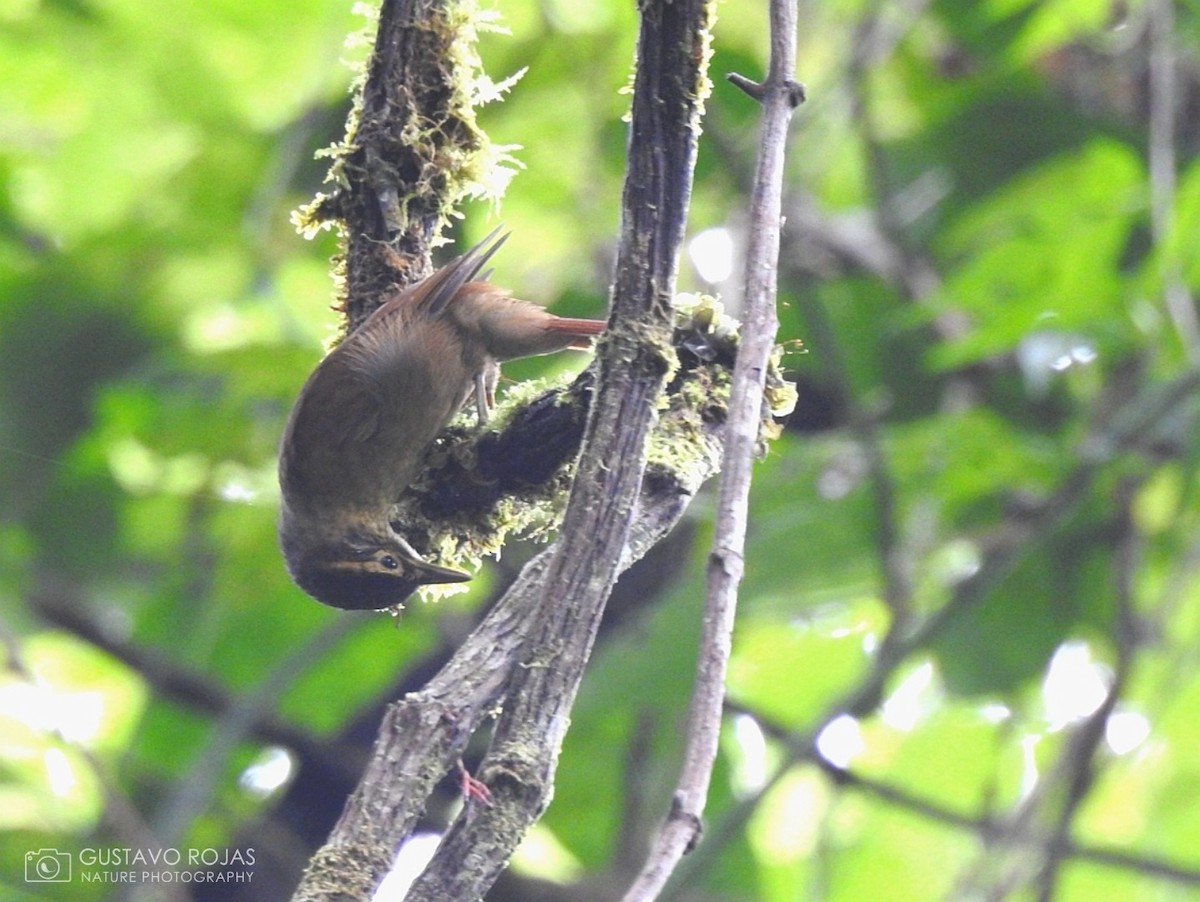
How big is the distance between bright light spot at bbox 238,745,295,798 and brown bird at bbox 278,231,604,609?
8.14ft

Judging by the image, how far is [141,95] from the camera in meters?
6.19

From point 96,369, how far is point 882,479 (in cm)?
321

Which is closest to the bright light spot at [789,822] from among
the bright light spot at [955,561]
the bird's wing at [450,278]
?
the bright light spot at [955,561]

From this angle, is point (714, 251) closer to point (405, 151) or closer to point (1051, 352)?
point (1051, 352)

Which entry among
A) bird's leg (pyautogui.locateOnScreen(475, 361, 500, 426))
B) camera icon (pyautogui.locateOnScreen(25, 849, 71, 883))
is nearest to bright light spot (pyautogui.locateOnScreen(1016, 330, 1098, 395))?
bird's leg (pyautogui.locateOnScreen(475, 361, 500, 426))

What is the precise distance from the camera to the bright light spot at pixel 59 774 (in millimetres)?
5242

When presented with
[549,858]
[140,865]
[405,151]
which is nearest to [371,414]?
[405,151]

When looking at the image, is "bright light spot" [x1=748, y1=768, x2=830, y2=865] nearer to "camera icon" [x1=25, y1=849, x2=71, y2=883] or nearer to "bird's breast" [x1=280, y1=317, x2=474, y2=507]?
"camera icon" [x1=25, y1=849, x2=71, y2=883]

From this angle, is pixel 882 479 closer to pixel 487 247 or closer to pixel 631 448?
pixel 487 247

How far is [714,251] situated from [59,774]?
3148 mm

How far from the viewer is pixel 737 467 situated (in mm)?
1682

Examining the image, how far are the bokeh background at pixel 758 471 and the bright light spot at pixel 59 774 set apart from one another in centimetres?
4

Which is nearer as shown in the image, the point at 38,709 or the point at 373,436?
the point at 373,436

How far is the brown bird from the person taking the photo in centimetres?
296
